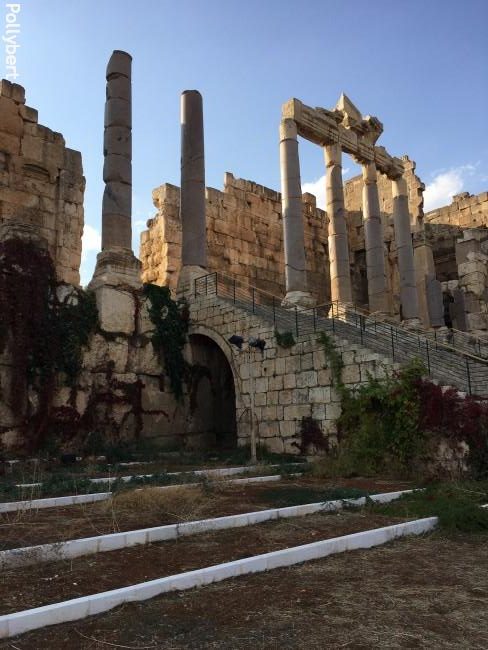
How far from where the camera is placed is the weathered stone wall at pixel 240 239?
23406mm

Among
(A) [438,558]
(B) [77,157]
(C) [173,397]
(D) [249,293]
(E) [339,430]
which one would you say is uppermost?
(B) [77,157]

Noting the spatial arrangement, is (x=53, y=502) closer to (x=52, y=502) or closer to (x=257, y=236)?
(x=52, y=502)

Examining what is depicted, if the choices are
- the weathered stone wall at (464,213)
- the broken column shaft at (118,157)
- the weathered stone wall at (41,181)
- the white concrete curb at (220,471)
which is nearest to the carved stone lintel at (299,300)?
the broken column shaft at (118,157)

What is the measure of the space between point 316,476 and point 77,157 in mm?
13906

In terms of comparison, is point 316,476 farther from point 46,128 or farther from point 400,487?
point 46,128

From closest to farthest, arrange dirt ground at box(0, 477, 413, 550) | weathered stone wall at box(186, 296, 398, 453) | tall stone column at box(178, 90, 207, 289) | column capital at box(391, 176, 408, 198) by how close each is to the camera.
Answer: dirt ground at box(0, 477, 413, 550)
weathered stone wall at box(186, 296, 398, 453)
tall stone column at box(178, 90, 207, 289)
column capital at box(391, 176, 408, 198)

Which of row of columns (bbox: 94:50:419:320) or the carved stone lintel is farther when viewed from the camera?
the carved stone lintel

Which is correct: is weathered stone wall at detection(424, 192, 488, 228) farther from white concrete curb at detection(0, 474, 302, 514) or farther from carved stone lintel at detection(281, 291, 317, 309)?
white concrete curb at detection(0, 474, 302, 514)

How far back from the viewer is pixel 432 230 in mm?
30438

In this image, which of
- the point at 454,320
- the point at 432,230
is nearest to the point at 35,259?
the point at 454,320

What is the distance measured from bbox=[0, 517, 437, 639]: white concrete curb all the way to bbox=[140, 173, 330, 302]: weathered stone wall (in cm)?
1795

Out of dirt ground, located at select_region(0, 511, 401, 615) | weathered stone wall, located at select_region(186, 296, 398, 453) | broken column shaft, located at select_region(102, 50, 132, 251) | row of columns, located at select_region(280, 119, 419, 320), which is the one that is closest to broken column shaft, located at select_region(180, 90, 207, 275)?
broken column shaft, located at select_region(102, 50, 132, 251)

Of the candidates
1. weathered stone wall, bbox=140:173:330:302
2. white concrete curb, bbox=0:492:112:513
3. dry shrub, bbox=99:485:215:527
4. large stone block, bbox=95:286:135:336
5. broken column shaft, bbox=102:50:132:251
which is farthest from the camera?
weathered stone wall, bbox=140:173:330:302

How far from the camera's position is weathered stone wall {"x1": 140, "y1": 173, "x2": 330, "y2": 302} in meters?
23.4
